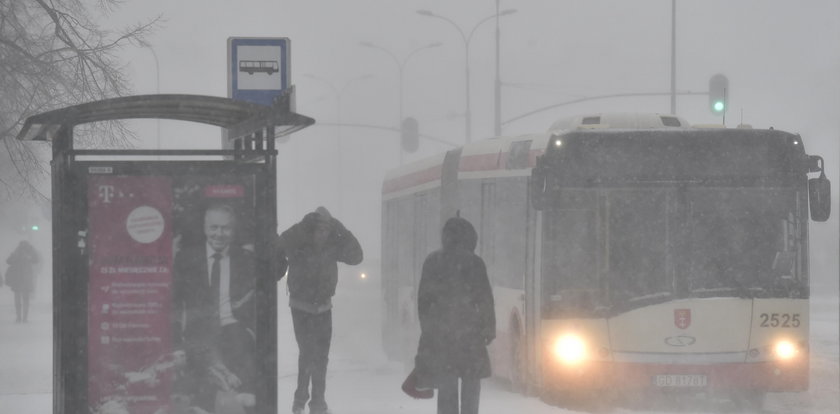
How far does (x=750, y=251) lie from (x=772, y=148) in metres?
1.00

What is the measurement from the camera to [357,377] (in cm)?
1675

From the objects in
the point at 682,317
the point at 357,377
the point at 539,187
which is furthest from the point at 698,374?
the point at 357,377

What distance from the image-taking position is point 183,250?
Answer: 26.2 feet

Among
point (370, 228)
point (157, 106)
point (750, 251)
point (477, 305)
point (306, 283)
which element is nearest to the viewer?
point (157, 106)

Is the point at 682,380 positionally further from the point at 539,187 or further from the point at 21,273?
the point at 21,273

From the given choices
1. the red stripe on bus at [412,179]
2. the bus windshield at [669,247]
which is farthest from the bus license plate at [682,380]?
the red stripe on bus at [412,179]

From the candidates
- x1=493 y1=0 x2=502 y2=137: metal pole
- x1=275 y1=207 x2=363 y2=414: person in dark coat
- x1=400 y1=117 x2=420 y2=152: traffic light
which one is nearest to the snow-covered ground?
x1=275 y1=207 x2=363 y2=414: person in dark coat

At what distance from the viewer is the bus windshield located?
13000mm

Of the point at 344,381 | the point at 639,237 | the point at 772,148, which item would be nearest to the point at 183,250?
the point at 639,237

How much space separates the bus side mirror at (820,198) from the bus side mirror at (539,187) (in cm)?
247

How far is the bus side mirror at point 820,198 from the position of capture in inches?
505

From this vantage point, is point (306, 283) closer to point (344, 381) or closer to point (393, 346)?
point (344, 381)

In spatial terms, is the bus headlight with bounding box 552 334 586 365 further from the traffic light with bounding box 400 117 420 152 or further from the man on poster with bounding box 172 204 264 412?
the traffic light with bounding box 400 117 420 152

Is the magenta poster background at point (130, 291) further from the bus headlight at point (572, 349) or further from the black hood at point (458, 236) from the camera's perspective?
the bus headlight at point (572, 349)
